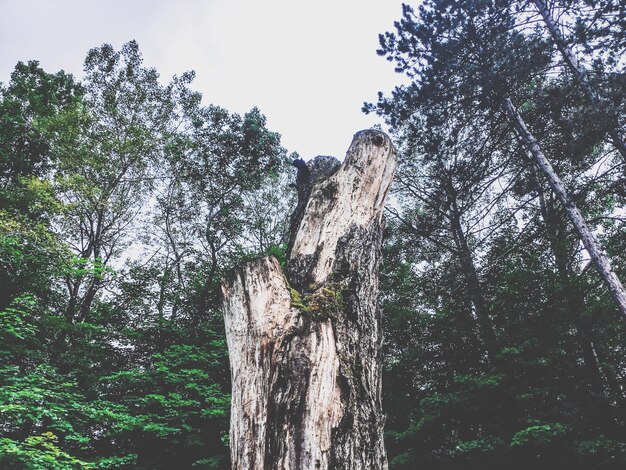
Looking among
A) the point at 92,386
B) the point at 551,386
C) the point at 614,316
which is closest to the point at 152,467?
the point at 92,386

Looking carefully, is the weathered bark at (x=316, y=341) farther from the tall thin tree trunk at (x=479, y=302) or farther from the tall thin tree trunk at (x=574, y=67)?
the tall thin tree trunk at (x=479, y=302)

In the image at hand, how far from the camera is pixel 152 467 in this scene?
895cm

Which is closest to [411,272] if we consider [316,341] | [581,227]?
[581,227]

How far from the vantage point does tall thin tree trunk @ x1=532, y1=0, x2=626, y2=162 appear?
22.3ft

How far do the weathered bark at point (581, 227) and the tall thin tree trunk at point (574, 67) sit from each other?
1.16 metres

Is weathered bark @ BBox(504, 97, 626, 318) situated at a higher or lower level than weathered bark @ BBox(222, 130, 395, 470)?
higher

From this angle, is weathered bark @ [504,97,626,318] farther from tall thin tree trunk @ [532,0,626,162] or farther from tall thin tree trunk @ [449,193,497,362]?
tall thin tree trunk @ [449,193,497,362]

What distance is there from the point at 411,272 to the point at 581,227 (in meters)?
7.31

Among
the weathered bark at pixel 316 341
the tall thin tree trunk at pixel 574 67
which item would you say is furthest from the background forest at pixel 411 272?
the weathered bark at pixel 316 341

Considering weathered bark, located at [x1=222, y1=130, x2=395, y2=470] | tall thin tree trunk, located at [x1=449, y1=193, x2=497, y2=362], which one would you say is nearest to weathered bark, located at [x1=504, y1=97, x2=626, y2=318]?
tall thin tree trunk, located at [x1=449, y1=193, x2=497, y2=362]

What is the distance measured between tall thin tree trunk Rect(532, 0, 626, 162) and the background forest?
0.07 m

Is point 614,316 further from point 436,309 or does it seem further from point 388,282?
point 388,282

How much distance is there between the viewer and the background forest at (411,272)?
7.31 m

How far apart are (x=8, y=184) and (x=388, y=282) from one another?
14.2m
